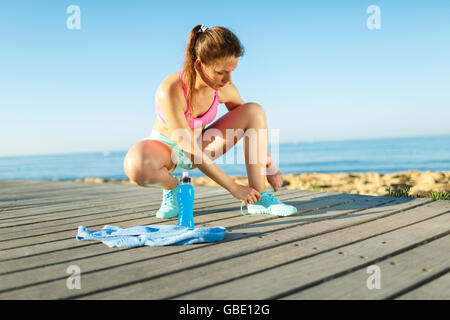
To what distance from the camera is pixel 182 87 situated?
2.35 metres

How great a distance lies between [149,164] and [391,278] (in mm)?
1547

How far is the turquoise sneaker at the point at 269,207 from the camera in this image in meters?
2.36

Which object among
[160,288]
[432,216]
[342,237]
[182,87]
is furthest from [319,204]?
[160,288]

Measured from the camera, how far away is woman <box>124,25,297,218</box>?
2213mm

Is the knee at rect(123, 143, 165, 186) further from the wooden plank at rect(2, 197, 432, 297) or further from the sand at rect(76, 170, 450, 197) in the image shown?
the sand at rect(76, 170, 450, 197)

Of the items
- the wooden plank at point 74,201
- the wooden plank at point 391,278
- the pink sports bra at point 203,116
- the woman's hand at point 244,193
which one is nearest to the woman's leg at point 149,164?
the pink sports bra at point 203,116

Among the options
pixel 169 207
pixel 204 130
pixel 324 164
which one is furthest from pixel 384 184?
pixel 324 164

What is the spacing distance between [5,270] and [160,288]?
2.15 ft

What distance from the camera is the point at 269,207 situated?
242 centimetres

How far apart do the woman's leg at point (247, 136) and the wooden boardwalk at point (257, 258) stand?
0.33m

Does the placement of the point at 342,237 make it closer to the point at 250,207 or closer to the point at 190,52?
the point at 250,207

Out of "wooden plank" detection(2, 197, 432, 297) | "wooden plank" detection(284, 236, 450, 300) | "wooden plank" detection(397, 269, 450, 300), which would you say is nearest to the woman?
"wooden plank" detection(2, 197, 432, 297)

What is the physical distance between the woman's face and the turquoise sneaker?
756 millimetres
